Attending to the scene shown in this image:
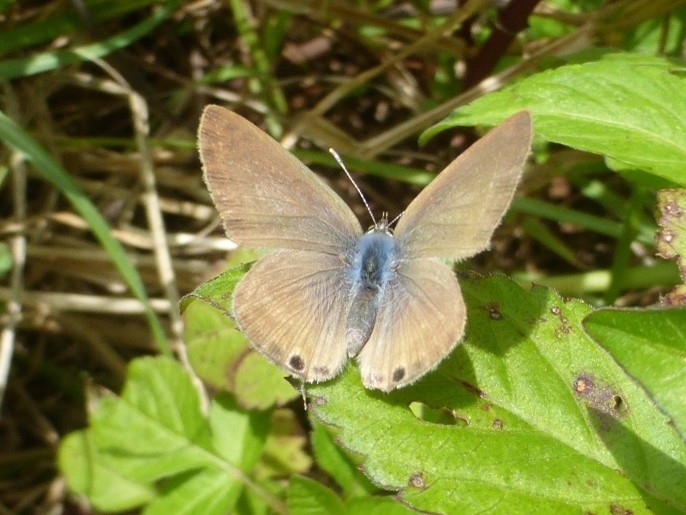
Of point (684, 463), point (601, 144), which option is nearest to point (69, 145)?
point (601, 144)

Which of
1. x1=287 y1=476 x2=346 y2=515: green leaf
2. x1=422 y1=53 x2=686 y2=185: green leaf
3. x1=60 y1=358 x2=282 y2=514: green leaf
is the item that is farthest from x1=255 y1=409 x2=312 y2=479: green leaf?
x1=422 y1=53 x2=686 y2=185: green leaf

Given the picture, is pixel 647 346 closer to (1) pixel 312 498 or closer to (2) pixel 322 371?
(2) pixel 322 371

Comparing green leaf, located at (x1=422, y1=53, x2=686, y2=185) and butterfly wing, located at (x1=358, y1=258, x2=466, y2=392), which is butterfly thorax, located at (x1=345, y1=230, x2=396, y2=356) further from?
green leaf, located at (x1=422, y1=53, x2=686, y2=185)

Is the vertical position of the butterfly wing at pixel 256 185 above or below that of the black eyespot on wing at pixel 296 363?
above

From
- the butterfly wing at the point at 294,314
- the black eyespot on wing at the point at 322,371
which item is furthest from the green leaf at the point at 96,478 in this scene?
the black eyespot on wing at the point at 322,371

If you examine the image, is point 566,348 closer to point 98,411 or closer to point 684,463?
point 684,463

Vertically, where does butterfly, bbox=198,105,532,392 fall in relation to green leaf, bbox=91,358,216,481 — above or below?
above

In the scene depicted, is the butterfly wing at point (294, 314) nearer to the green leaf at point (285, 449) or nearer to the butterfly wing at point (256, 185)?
the butterfly wing at point (256, 185)
